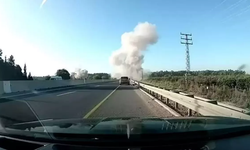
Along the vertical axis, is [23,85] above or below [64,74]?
below

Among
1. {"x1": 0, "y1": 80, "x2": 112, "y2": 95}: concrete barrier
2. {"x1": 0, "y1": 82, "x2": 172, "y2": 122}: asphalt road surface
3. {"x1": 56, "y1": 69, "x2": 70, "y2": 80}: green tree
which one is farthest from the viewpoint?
{"x1": 56, "y1": 69, "x2": 70, "y2": 80}: green tree

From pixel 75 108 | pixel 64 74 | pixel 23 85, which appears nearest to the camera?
pixel 75 108

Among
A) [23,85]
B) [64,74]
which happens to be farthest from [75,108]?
[64,74]

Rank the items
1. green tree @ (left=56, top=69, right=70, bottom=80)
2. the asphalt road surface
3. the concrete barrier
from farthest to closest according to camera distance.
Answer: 1. green tree @ (left=56, top=69, right=70, bottom=80)
2. the concrete barrier
3. the asphalt road surface

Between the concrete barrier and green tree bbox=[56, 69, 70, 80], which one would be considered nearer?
the concrete barrier

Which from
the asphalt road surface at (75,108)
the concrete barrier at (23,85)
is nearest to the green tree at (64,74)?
the concrete barrier at (23,85)

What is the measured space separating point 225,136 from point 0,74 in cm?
6083

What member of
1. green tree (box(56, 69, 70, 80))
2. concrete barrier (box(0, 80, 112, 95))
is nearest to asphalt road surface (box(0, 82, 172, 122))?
concrete barrier (box(0, 80, 112, 95))

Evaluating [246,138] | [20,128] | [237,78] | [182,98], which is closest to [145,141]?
[246,138]

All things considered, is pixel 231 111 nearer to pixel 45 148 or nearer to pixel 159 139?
pixel 159 139

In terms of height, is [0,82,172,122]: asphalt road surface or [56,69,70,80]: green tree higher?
[56,69,70,80]: green tree

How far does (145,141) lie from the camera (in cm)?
327

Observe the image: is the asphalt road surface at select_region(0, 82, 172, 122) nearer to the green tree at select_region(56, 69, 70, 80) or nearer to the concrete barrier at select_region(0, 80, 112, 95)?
the concrete barrier at select_region(0, 80, 112, 95)

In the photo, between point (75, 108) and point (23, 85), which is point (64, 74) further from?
point (75, 108)
